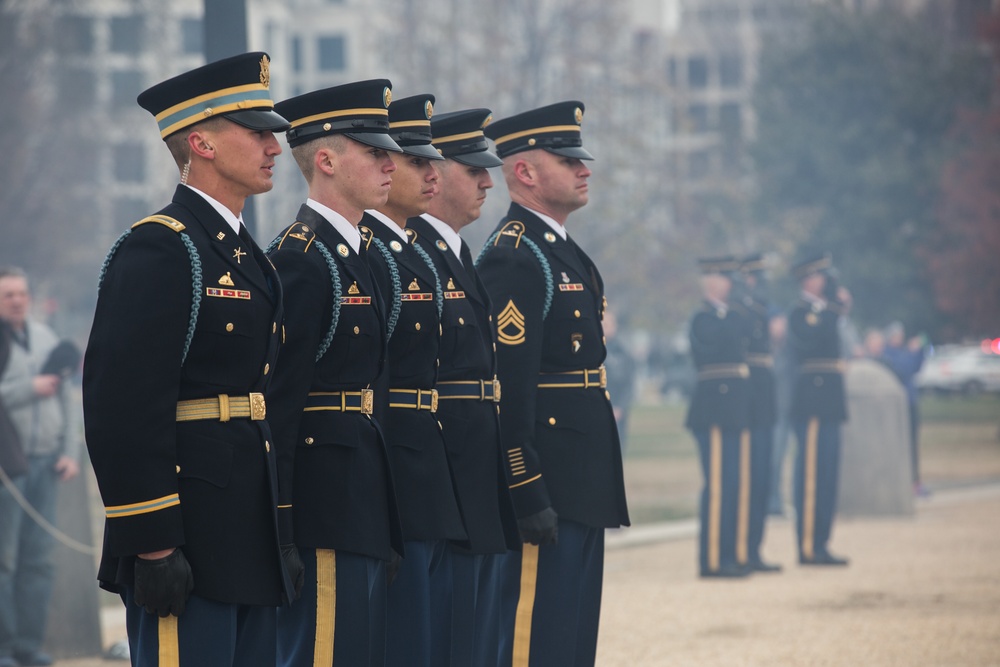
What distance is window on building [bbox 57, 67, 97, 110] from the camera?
134 ft

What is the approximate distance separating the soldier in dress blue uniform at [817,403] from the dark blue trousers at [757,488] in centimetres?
45

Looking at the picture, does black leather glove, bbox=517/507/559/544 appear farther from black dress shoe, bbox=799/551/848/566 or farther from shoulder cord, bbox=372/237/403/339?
black dress shoe, bbox=799/551/848/566

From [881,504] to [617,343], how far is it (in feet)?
11.3

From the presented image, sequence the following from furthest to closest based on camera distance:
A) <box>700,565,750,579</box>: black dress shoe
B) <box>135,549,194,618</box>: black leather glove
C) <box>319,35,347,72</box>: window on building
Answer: <box>319,35,347,72</box>: window on building
<box>700,565,750,579</box>: black dress shoe
<box>135,549,194,618</box>: black leather glove

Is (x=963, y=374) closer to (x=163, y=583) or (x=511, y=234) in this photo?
(x=511, y=234)

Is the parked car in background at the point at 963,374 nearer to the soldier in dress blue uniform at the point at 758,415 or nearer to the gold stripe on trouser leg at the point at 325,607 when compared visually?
the soldier in dress blue uniform at the point at 758,415

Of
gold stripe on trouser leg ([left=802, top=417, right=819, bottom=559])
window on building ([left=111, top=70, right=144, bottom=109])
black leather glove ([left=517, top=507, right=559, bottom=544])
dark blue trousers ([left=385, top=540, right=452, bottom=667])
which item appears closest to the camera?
dark blue trousers ([left=385, top=540, right=452, bottom=667])

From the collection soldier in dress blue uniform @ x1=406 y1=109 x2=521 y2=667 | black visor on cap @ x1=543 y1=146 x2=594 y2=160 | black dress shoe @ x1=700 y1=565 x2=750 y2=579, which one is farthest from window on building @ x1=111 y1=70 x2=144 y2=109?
soldier in dress blue uniform @ x1=406 y1=109 x2=521 y2=667

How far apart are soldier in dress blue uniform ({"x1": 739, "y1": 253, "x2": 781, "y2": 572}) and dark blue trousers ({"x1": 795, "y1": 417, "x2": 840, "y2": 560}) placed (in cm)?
32

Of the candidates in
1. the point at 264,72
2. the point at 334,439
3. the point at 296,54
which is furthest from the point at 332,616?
the point at 296,54

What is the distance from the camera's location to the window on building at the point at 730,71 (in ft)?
192

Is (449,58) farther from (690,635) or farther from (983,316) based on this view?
(690,635)

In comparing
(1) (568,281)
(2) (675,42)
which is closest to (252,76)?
(1) (568,281)

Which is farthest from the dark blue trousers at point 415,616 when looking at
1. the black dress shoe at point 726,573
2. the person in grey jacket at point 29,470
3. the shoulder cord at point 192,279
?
the black dress shoe at point 726,573
